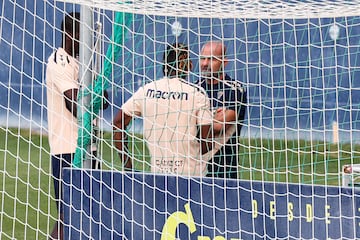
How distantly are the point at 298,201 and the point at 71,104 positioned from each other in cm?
186

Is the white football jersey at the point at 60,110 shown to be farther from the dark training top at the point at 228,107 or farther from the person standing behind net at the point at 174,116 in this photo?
the dark training top at the point at 228,107

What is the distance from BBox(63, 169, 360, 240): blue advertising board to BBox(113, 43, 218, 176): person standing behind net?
396 millimetres

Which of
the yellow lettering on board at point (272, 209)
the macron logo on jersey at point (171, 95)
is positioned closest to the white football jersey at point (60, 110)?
the macron logo on jersey at point (171, 95)

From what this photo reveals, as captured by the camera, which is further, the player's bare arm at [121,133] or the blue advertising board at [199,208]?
the player's bare arm at [121,133]

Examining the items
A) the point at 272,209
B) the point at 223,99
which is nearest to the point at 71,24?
the point at 223,99

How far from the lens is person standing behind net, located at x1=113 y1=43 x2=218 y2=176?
6.79m

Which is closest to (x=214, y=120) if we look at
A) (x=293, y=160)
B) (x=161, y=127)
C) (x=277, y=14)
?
(x=161, y=127)

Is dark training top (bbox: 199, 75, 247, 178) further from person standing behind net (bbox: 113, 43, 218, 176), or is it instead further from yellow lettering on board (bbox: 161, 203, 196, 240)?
yellow lettering on board (bbox: 161, 203, 196, 240)

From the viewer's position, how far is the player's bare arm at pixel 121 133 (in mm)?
6979

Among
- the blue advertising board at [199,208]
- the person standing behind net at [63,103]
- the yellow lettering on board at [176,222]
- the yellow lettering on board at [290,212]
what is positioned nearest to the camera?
the blue advertising board at [199,208]

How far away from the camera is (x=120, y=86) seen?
742 centimetres

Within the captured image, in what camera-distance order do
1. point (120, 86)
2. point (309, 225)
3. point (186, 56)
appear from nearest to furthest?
point (309, 225), point (186, 56), point (120, 86)

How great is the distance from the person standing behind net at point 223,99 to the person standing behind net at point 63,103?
892 mm

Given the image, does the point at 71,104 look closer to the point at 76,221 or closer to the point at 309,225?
the point at 76,221
